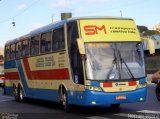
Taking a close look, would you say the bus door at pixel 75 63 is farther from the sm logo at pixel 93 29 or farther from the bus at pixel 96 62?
the sm logo at pixel 93 29

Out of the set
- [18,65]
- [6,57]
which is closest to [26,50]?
[18,65]

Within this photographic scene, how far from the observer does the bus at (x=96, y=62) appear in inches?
611

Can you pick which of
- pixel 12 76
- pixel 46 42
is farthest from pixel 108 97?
pixel 12 76

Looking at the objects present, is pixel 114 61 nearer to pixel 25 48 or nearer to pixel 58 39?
pixel 58 39

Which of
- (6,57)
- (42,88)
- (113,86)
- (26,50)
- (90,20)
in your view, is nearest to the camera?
(113,86)

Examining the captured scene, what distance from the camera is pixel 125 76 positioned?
15812mm

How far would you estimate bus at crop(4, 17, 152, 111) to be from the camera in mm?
15523

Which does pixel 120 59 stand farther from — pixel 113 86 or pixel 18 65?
pixel 18 65

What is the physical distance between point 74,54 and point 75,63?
0.32m

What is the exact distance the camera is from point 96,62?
15.7 m

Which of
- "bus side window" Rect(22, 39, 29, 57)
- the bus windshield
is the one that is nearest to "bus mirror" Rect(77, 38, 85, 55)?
the bus windshield

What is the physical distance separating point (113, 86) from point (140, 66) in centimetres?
127

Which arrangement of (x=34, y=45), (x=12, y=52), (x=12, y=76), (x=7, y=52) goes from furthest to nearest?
(x=7, y=52)
(x=12, y=76)
(x=12, y=52)
(x=34, y=45)

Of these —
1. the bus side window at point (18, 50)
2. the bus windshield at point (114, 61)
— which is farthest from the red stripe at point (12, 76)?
the bus windshield at point (114, 61)
